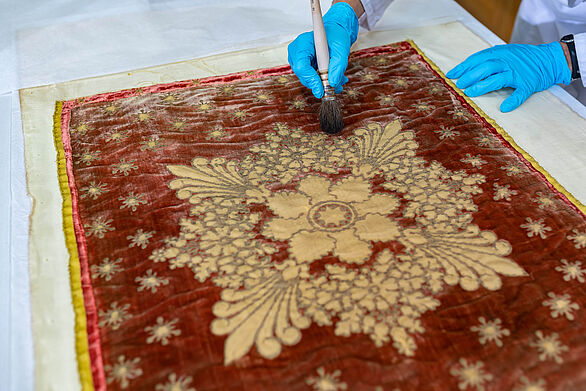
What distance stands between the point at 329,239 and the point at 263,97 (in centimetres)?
57

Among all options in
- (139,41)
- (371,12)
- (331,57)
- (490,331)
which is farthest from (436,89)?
(139,41)

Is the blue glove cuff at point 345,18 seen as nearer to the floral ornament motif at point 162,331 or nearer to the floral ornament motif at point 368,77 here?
the floral ornament motif at point 368,77

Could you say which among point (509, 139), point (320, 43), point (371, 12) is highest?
point (320, 43)

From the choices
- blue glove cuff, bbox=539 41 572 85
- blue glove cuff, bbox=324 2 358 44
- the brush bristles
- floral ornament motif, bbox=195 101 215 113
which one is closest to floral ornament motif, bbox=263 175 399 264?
the brush bristles

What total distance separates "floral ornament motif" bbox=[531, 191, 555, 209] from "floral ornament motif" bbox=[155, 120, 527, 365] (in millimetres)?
123

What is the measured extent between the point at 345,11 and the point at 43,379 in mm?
1286

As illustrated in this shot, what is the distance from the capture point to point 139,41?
1687mm

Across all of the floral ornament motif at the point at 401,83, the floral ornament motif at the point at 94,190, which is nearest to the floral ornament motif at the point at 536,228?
the floral ornament motif at the point at 401,83

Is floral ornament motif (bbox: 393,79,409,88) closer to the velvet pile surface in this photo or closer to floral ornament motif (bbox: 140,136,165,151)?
the velvet pile surface

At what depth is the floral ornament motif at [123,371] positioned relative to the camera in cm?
73

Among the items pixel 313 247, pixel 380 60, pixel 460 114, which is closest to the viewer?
pixel 313 247

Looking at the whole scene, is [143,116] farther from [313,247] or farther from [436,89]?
[436,89]

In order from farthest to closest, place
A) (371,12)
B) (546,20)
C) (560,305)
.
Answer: (546,20)
(371,12)
(560,305)

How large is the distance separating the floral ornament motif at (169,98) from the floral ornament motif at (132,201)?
15.0 inches
